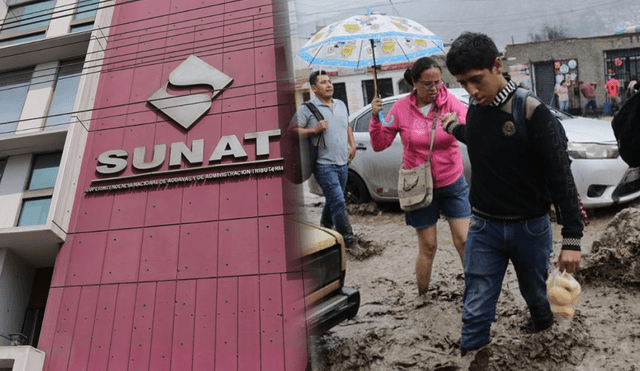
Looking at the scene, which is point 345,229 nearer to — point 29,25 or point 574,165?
point 574,165

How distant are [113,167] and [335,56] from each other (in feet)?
14.4

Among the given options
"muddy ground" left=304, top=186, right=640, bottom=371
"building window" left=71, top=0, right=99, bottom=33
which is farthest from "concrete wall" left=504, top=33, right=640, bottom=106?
"building window" left=71, top=0, right=99, bottom=33

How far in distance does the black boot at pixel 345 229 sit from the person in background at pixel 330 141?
0.11ft

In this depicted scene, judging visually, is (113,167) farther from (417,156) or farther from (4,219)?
(417,156)

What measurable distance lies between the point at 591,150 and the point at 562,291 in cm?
98

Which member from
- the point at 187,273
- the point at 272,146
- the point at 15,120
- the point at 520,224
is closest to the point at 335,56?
the point at 520,224

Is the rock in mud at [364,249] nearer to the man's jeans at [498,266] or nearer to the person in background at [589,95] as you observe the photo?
the man's jeans at [498,266]

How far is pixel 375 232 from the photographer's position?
2859 mm

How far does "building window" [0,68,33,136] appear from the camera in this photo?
762 centimetres

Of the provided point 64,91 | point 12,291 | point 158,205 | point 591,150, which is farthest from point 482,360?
point 64,91

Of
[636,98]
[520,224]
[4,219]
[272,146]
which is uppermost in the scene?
[272,146]

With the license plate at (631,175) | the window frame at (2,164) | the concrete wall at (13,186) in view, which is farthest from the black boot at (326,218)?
the window frame at (2,164)

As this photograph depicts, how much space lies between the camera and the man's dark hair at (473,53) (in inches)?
79.5

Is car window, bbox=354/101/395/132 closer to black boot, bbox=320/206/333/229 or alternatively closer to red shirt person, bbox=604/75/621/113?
black boot, bbox=320/206/333/229
